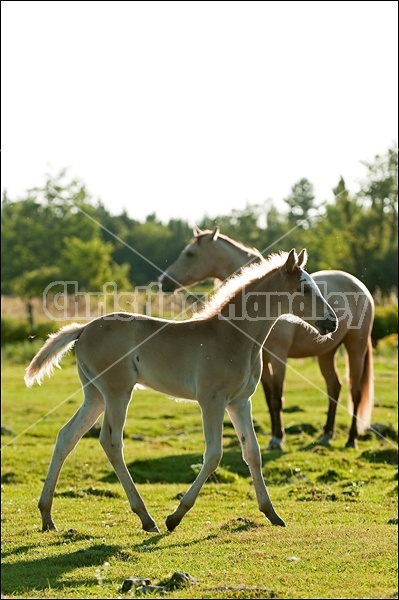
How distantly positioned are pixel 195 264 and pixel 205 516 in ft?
19.8

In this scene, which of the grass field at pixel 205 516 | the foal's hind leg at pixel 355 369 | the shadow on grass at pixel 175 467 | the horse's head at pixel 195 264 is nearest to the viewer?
the grass field at pixel 205 516

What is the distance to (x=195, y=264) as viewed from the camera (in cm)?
1508

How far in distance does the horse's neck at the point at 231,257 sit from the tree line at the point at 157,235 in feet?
1.86

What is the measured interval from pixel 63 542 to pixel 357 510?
353 cm

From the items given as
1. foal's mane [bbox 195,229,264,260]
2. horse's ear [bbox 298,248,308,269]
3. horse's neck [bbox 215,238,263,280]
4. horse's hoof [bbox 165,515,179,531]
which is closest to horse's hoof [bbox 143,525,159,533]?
horse's hoof [bbox 165,515,179,531]

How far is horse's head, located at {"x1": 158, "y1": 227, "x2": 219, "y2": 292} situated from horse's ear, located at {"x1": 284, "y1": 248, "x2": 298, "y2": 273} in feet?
19.8

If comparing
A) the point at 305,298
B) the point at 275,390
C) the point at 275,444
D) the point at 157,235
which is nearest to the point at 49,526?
the point at 305,298

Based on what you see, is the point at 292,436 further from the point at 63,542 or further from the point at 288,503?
the point at 63,542

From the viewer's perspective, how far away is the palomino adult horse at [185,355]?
29.3 feet

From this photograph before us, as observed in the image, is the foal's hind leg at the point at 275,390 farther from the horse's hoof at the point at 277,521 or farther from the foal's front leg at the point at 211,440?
the foal's front leg at the point at 211,440

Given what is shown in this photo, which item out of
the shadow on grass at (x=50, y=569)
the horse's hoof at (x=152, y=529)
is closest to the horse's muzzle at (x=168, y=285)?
the horse's hoof at (x=152, y=529)

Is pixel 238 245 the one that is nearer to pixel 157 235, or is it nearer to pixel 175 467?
pixel 175 467

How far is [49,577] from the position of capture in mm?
6871

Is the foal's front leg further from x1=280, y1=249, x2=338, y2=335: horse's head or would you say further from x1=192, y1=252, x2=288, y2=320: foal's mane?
x1=280, y1=249, x2=338, y2=335: horse's head
